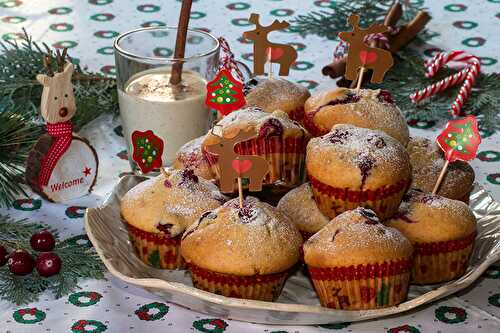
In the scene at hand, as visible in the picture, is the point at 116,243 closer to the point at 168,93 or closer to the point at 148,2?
the point at 168,93

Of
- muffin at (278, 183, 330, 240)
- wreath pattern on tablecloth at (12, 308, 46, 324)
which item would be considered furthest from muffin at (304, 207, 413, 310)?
wreath pattern on tablecloth at (12, 308, 46, 324)

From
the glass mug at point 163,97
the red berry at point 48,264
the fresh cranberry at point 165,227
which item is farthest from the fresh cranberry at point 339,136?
the red berry at point 48,264

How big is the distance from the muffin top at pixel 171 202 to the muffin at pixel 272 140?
0.05 metres

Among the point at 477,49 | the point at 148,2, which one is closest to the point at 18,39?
the point at 148,2

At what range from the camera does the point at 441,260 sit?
5.08 ft

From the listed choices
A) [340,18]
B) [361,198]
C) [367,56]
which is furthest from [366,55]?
[340,18]

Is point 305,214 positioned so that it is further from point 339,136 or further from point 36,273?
point 36,273

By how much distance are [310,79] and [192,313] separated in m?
1.07

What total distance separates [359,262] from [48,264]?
1.88 ft

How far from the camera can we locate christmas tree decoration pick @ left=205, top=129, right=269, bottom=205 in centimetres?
146

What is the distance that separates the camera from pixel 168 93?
6.44 ft

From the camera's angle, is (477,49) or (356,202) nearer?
(356,202)

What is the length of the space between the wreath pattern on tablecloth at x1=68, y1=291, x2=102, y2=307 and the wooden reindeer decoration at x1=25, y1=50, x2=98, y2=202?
13.9 inches

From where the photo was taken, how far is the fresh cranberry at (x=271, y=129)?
1.63 metres
